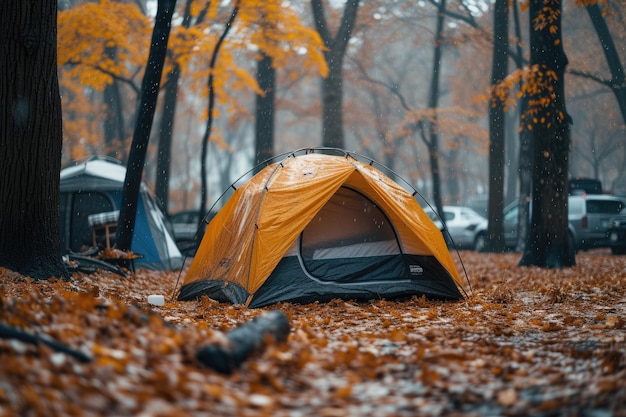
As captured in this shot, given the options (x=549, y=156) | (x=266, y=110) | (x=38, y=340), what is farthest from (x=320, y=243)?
(x=266, y=110)

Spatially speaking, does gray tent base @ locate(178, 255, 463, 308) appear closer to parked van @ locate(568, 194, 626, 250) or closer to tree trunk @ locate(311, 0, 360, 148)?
tree trunk @ locate(311, 0, 360, 148)

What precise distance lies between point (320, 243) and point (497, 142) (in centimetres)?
1221

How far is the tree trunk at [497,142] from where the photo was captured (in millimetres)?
19391

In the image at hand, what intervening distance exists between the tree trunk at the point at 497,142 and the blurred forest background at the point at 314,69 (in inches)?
25.5

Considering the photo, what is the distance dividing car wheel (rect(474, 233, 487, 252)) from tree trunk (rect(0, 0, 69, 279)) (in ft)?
48.1

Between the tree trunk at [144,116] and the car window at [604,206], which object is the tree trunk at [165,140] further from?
the car window at [604,206]

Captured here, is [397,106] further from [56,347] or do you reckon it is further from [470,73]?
[56,347]

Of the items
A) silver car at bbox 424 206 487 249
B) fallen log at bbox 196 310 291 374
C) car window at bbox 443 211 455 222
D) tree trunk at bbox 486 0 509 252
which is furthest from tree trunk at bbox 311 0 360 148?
fallen log at bbox 196 310 291 374

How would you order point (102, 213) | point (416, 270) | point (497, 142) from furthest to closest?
point (497, 142) → point (102, 213) → point (416, 270)

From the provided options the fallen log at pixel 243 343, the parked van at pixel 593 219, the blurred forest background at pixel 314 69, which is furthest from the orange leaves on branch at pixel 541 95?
the fallen log at pixel 243 343

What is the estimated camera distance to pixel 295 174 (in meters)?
8.95

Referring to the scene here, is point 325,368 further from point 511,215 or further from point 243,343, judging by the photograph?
point 511,215

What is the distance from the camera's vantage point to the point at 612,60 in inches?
744

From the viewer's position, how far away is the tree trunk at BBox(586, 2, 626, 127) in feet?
60.6
